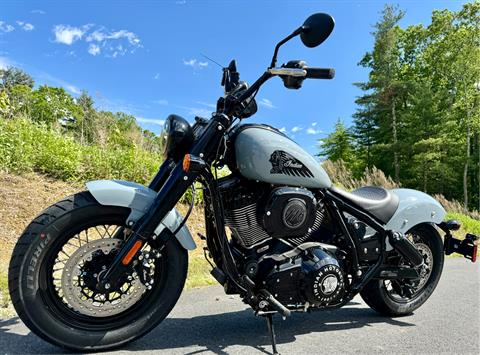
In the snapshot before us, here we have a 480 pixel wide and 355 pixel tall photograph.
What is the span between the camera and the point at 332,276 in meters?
2.93

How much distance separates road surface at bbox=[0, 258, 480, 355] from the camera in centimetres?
278

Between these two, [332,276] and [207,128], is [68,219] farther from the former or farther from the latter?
[332,276]

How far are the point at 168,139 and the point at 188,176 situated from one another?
28 centimetres

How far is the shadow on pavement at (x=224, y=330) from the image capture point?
2723 millimetres

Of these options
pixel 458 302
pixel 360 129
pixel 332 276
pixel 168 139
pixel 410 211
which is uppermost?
pixel 360 129

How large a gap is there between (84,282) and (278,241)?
4.22 feet

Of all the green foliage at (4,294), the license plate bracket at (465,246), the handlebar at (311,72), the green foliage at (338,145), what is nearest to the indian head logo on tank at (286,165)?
the handlebar at (311,72)

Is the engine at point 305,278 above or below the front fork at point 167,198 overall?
below

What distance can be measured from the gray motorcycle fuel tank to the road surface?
1.12 metres

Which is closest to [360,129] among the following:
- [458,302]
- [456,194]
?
[456,194]

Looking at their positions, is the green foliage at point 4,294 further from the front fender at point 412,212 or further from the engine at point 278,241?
the front fender at point 412,212

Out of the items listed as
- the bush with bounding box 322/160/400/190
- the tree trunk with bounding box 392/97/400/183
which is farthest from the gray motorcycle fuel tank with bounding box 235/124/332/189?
the tree trunk with bounding box 392/97/400/183

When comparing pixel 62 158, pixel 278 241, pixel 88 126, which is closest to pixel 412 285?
pixel 278 241

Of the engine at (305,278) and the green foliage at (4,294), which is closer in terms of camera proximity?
the engine at (305,278)
